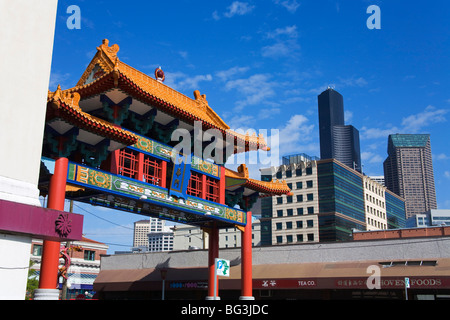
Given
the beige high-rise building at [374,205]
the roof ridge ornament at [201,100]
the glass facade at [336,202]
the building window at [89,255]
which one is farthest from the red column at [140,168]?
the beige high-rise building at [374,205]

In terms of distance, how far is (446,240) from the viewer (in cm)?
3152

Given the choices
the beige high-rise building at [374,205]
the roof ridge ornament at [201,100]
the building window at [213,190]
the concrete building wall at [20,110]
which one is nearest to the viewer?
the concrete building wall at [20,110]

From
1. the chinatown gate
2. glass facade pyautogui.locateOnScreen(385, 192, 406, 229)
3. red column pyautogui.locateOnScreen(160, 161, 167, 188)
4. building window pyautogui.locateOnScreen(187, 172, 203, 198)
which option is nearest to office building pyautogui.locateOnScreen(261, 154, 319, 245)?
glass facade pyautogui.locateOnScreen(385, 192, 406, 229)

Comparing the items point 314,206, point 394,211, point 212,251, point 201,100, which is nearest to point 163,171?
point 212,251

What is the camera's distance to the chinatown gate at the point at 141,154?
2169 cm

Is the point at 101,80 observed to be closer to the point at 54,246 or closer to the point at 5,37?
the point at 54,246

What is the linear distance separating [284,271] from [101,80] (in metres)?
19.8

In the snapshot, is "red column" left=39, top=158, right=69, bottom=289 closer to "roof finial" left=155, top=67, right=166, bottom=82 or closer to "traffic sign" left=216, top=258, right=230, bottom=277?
"traffic sign" left=216, top=258, right=230, bottom=277

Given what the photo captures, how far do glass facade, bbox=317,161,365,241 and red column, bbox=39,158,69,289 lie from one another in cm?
9141

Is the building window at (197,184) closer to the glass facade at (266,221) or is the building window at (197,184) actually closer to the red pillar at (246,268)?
the red pillar at (246,268)

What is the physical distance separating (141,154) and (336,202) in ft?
287

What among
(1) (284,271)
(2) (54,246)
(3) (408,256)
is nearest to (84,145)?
(2) (54,246)

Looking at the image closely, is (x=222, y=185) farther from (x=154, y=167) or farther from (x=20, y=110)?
(x=20, y=110)

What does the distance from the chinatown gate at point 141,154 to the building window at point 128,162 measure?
0.05 metres
